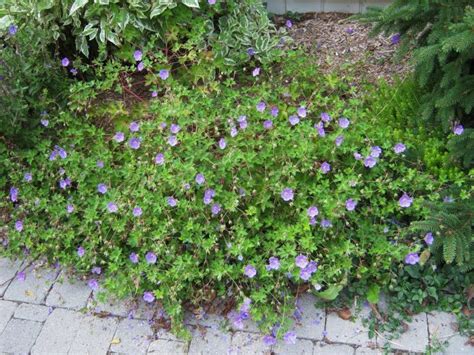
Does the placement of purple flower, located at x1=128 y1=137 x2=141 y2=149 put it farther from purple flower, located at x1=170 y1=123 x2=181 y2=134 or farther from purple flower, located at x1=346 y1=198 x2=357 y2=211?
purple flower, located at x1=346 y1=198 x2=357 y2=211

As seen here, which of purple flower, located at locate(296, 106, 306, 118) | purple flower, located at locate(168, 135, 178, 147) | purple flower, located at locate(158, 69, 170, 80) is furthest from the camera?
purple flower, located at locate(158, 69, 170, 80)

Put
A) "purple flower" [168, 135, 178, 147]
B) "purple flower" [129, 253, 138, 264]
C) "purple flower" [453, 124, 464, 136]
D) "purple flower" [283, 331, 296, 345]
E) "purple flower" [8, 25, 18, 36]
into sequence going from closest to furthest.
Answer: "purple flower" [283, 331, 296, 345] → "purple flower" [129, 253, 138, 264] → "purple flower" [453, 124, 464, 136] → "purple flower" [168, 135, 178, 147] → "purple flower" [8, 25, 18, 36]

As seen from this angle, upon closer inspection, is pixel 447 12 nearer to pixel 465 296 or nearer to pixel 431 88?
pixel 431 88

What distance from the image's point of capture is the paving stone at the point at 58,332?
2785 mm

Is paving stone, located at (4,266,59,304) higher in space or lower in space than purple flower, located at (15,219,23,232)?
lower

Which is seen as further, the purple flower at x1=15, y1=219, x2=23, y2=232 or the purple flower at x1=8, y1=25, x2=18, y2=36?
the purple flower at x1=8, y1=25, x2=18, y2=36

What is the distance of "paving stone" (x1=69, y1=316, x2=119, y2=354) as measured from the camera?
2758mm

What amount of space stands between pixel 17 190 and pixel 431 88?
240cm

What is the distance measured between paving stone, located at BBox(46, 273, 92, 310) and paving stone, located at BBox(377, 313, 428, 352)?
1.53m

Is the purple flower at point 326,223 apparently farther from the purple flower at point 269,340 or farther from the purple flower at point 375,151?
the purple flower at point 269,340

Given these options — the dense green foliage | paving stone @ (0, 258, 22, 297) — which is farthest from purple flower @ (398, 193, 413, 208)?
paving stone @ (0, 258, 22, 297)

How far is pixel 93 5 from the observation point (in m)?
3.56

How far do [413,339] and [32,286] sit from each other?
200 centimetres

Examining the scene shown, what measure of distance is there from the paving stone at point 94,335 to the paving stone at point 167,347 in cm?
23
